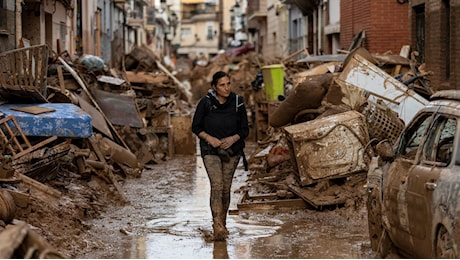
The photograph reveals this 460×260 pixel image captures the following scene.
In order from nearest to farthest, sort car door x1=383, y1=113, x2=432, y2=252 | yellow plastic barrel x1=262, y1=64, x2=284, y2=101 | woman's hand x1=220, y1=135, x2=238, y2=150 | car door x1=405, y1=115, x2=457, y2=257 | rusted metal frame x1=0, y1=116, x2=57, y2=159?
1. car door x1=405, y1=115, x2=457, y2=257
2. car door x1=383, y1=113, x2=432, y2=252
3. woman's hand x1=220, y1=135, x2=238, y2=150
4. rusted metal frame x1=0, y1=116, x2=57, y2=159
5. yellow plastic barrel x1=262, y1=64, x2=284, y2=101

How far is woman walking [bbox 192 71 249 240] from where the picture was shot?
10.5 meters

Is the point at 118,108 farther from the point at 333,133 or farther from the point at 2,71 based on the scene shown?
the point at 333,133

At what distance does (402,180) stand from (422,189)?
60 cm

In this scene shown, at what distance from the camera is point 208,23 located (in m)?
116

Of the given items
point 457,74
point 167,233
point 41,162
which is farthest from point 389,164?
point 457,74

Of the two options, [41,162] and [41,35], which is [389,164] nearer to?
[41,162]

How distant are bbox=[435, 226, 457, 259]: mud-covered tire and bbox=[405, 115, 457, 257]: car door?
11cm

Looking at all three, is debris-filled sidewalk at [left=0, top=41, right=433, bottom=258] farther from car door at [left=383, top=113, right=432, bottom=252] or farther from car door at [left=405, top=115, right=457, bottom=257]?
car door at [left=405, top=115, right=457, bottom=257]

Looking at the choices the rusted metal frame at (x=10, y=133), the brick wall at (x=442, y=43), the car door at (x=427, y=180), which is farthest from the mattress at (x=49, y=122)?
the brick wall at (x=442, y=43)

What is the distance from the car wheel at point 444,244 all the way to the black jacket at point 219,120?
391 cm

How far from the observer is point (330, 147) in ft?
41.0

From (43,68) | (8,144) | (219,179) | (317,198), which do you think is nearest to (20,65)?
(43,68)

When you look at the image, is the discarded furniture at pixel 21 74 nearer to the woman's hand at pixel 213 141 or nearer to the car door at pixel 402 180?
the woman's hand at pixel 213 141

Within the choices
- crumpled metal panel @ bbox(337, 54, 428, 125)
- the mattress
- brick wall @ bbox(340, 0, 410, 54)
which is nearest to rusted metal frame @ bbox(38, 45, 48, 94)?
the mattress
